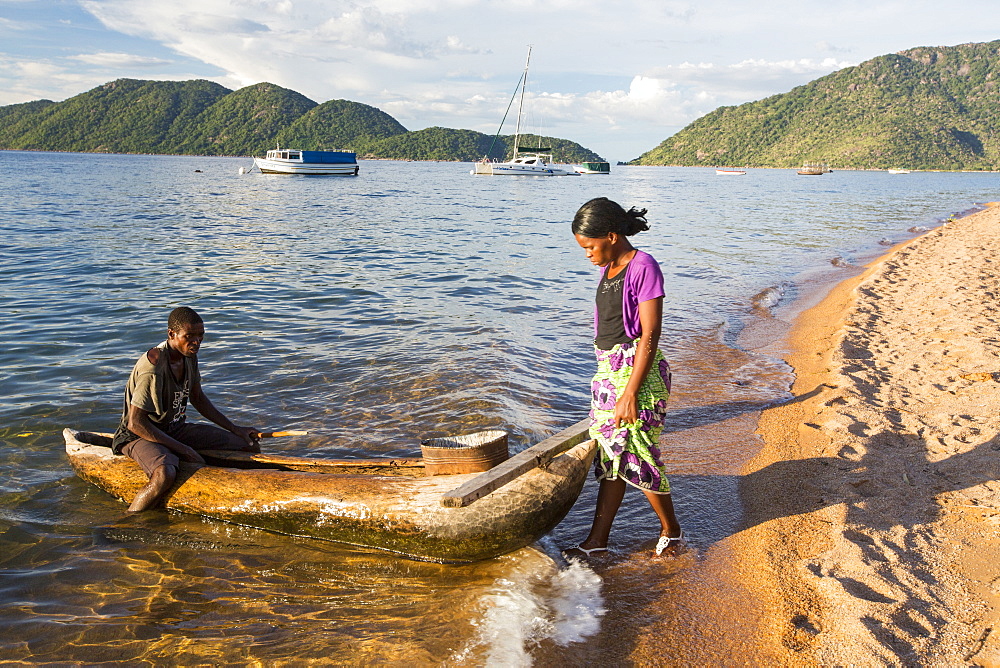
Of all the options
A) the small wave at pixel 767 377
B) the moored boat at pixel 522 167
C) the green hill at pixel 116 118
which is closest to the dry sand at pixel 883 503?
the small wave at pixel 767 377

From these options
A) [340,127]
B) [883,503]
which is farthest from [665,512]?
[340,127]

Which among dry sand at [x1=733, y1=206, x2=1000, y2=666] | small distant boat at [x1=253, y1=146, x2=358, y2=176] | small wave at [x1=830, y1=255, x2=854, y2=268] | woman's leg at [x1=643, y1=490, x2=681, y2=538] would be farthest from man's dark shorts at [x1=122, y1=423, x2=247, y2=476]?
small distant boat at [x1=253, y1=146, x2=358, y2=176]

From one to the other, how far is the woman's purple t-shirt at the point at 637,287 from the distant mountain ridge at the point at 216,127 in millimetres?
147957

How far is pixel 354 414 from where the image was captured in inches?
265

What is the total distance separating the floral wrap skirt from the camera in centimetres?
365

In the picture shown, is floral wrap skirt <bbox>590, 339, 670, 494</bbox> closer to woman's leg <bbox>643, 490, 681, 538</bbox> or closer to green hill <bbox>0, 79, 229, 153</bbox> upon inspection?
woman's leg <bbox>643, 490, 681, 538</bbox>

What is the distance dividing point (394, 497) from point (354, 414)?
2866mm

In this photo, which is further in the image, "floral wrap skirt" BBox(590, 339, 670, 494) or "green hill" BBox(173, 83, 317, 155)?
"green hill" BBox(173, 83, 317, 155)

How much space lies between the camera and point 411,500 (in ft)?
12.9

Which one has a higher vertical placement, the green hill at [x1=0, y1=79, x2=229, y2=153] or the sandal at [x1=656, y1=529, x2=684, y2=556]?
the green hill at [x1=0, y1=79, x2=229, y2=153]

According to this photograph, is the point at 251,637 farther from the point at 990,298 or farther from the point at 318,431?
the point at 990,298

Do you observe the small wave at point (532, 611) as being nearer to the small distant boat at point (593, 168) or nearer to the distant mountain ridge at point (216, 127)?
the small distant boat at point (593, 168)

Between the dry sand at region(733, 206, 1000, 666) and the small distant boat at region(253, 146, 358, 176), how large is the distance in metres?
65.4

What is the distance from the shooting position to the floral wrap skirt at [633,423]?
144 inches
